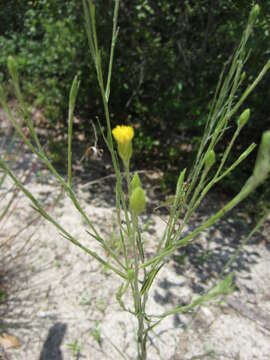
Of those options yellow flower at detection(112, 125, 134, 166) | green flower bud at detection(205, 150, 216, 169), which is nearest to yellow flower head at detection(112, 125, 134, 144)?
yellow flower at detection(112, 125, 134, 166)

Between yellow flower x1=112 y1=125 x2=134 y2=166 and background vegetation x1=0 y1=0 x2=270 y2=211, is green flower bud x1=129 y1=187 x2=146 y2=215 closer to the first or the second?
yellow flower x1=112 y1=125 x2=134 y2=166

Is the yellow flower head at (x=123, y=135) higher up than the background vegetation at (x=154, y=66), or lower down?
higher up

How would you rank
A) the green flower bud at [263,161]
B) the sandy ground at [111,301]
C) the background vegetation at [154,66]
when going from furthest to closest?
the background vegetation at [154,66] → the sandy ground at [111,301] → the green flower bud at [263,161]

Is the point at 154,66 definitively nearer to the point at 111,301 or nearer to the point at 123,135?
the point at 111,301

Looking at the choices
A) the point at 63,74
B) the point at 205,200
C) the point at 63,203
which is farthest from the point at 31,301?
the point at 63,74

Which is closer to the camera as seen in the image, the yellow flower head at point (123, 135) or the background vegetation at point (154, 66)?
the yellow flower head at point (123, 135)

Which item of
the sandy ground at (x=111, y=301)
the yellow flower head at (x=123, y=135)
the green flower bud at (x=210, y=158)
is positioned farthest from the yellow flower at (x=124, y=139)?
the sandy ground at (x=111, y=301)

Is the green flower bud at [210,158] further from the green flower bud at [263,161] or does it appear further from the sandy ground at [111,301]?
the sandy ground at [111,301]
